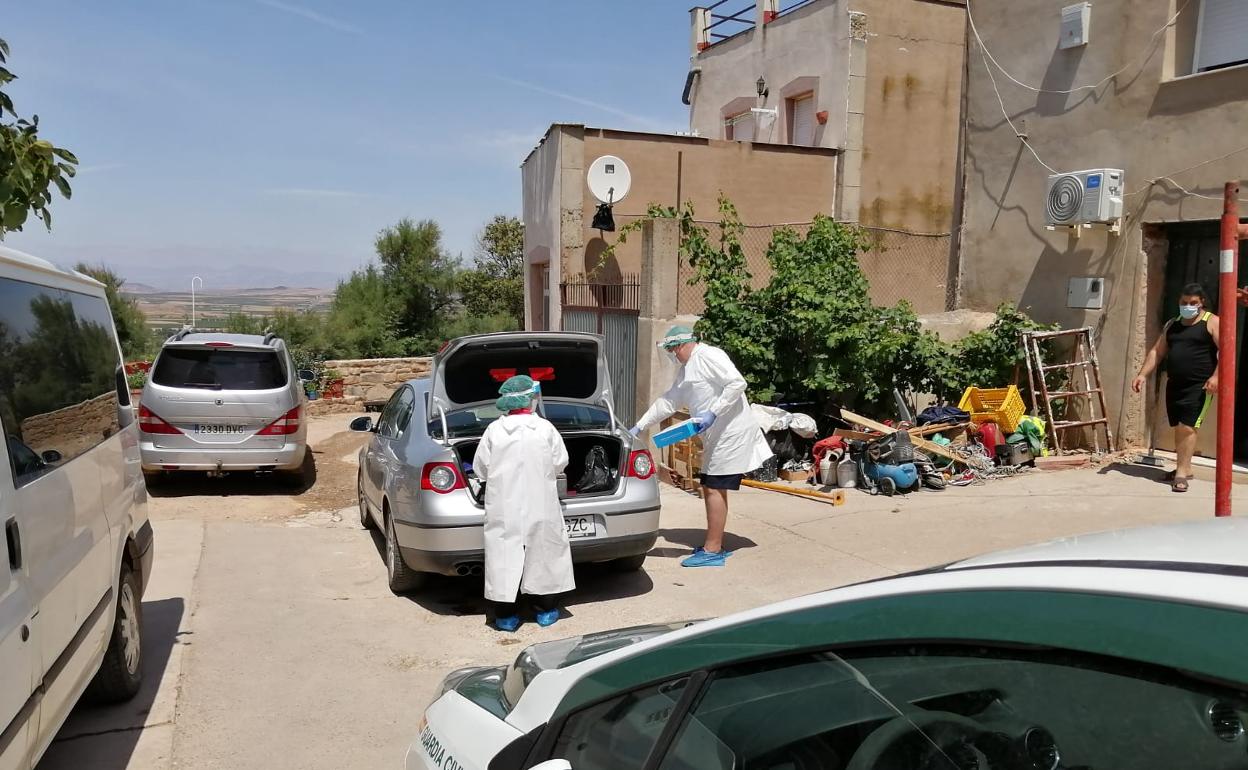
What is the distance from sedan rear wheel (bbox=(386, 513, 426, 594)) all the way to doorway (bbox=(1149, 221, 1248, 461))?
25.3 ft

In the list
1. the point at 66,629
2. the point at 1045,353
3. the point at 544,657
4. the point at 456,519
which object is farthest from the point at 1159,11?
the point at 66,629

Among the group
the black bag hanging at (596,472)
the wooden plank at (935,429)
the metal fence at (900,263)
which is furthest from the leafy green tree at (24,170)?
the metal fence at (900,263)

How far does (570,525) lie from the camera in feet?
19.5

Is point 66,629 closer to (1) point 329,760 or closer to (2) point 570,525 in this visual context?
(1) point 329,760

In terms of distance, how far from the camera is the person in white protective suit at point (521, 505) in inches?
215

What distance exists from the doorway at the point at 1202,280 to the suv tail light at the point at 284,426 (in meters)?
9.35

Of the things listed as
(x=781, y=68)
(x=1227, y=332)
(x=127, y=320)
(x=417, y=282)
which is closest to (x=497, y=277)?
(x=417, y=282)

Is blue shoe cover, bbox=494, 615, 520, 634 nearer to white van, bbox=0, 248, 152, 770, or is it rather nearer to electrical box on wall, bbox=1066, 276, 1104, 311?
white van, bbox=0, 248, 152, 770

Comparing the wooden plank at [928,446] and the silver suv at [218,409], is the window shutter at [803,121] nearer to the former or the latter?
the wooden plank at [928,446]

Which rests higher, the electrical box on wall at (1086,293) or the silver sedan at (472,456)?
the electrical box on wall at (1086,293)

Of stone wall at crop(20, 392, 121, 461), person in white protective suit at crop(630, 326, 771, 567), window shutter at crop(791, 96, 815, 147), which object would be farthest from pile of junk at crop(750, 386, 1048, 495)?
window shutter at crop(791, 96, 815, 147)

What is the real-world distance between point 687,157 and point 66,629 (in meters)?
13.9

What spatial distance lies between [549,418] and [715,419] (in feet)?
4.07

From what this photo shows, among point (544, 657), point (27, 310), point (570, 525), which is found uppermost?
point (27, 310)
